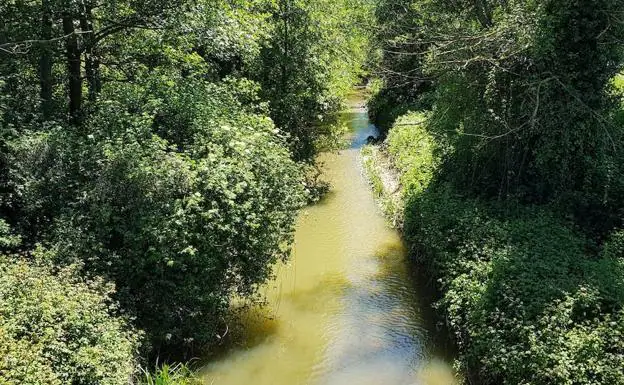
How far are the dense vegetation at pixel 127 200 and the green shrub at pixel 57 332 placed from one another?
0.02 meters

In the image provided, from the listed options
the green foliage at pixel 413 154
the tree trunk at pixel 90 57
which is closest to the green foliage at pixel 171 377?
the tree trunk at pixel 90 57

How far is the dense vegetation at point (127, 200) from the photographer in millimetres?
7609

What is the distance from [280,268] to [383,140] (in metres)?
14.9

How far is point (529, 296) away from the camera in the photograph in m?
9.33

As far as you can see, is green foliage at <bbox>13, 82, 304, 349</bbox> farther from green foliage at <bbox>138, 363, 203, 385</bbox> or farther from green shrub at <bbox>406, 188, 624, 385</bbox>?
green shrub at <bbox>406, 188, 624, 385</bbox>

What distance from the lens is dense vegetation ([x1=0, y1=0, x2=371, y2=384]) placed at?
761 cm

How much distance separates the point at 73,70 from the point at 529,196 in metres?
12.2

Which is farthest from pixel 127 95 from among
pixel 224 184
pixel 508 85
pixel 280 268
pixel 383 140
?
pixel 383 140

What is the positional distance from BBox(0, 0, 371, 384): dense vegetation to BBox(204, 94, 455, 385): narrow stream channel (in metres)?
1.20

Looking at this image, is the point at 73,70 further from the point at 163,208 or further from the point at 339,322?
the point at 339,322

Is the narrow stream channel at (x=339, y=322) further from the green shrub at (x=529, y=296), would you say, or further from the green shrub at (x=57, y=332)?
the green shrub at (x=57, y=332)

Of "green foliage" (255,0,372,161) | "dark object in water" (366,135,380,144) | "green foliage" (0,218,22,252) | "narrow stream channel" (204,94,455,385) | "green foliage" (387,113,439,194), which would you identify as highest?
"green foliage" (255,0,372,161)

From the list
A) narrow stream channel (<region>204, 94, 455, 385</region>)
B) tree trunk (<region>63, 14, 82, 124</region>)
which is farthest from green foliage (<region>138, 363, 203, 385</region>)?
tree trunk (<region>63, 14, 82, 124</region>)

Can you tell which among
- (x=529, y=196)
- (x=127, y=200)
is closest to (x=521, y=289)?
(x=529, y=196)
